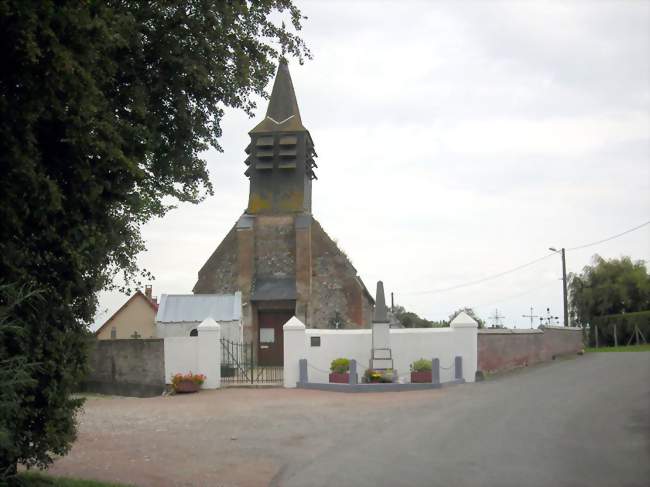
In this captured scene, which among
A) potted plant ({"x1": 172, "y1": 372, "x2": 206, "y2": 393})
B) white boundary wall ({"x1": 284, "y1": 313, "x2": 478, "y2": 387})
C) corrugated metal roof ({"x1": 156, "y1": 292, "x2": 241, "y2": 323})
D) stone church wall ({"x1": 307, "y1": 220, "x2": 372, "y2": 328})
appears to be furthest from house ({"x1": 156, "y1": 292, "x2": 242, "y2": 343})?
potted plant ({"x1": 172, "y1": 372, "x2": 206, "y2": 393})

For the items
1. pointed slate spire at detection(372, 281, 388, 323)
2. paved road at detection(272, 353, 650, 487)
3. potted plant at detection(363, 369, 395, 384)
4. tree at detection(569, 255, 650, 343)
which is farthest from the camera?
tree at detection(569, 255, 650, 343)

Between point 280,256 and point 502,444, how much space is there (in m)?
25.4

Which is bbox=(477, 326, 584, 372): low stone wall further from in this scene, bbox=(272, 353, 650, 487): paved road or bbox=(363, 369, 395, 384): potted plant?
bbox=(272, 353, 650, 487): paved road

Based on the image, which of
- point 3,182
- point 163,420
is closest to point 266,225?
point 163,420

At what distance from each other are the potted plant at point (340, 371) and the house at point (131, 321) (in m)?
29.2

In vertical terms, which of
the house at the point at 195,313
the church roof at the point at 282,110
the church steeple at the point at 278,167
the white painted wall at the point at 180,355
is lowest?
the white painted wall at the point at 180,355

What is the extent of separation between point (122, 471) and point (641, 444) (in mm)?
7625

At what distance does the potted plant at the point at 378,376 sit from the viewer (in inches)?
867

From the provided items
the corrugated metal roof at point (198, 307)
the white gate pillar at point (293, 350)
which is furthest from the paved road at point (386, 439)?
the corrugated metal roof at point (198, 307)

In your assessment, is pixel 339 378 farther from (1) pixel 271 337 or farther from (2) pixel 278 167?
(2) pixel 278 167

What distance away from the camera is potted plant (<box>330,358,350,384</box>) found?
865 inches

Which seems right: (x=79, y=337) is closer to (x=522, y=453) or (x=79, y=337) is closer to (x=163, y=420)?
(x=522, y=453)

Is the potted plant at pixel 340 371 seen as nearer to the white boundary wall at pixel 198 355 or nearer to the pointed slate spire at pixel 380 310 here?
the pointed slate spire at pixel 380 310

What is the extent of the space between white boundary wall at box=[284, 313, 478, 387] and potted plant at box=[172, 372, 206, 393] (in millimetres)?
2765
